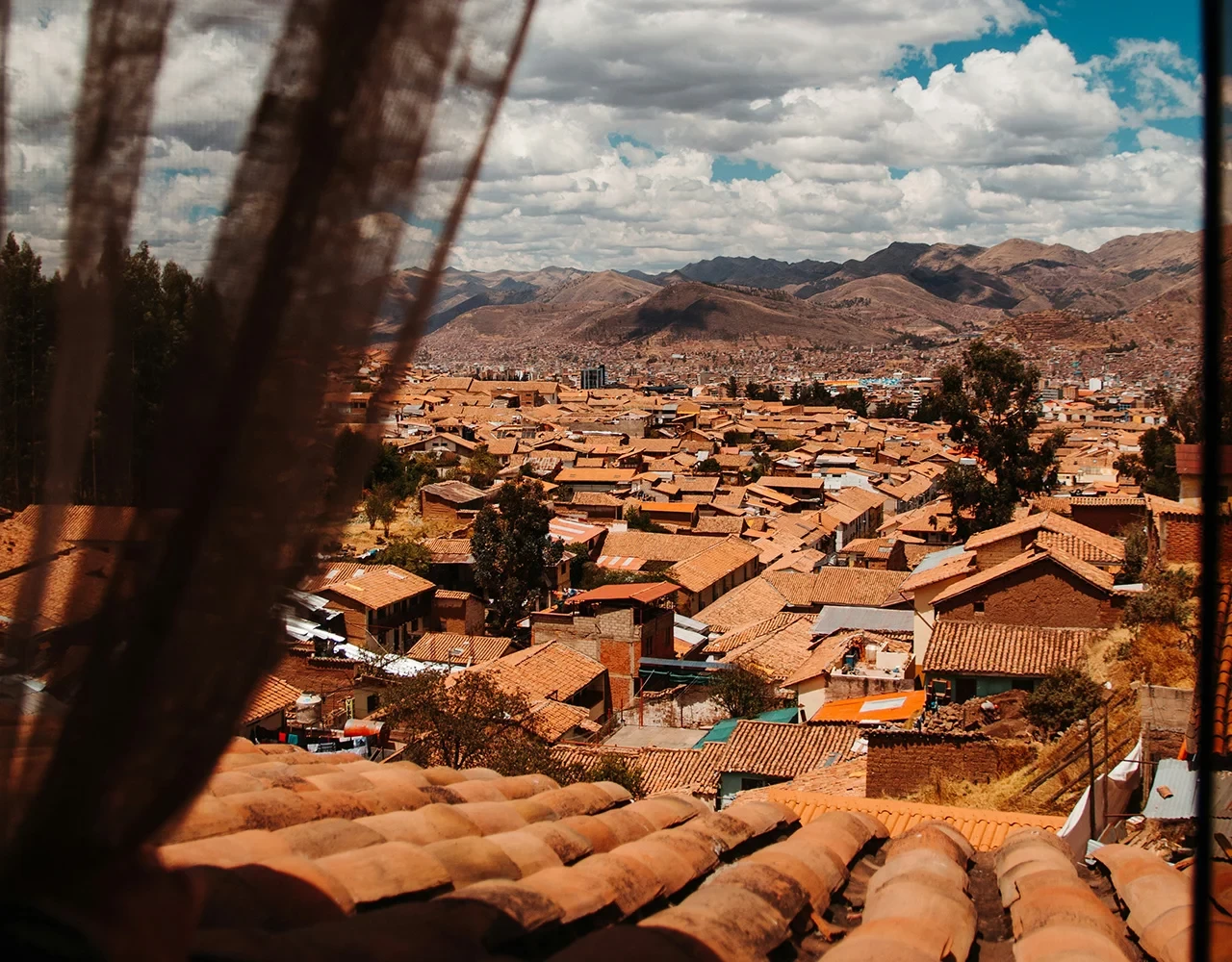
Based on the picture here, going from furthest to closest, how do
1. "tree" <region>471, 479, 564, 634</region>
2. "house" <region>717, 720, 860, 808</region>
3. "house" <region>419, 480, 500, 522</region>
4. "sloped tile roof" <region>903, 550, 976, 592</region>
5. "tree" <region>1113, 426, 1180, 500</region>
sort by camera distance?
1. "house" <region>419, 480, 500, 522</region>
2. "tree" <region>1113, 426, 1180, 500</region>
3. "tree" <region>471, 479, 564, 634</region>
4. "sloped tile roof" <region>903, 550, 976, 592</region>
5. "house" <region>717, 720, 860, 808</region>

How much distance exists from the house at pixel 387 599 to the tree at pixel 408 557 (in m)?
1.73

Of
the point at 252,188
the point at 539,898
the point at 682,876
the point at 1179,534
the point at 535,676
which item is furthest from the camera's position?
the point at 535,676

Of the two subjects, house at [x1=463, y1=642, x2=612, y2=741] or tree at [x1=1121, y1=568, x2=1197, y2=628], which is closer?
tree at [x1=1121, y1=568, x2=1197, y2=628]

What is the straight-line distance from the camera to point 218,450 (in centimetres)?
122

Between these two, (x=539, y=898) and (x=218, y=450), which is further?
(x=539, y=898)

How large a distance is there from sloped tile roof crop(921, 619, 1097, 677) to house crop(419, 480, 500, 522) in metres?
19.4

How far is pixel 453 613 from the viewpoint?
24.8 metres

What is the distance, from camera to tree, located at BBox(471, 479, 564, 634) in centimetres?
2442

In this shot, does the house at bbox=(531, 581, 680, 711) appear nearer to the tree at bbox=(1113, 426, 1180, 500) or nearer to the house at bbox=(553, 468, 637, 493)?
the tree at bbox=(1113, 426, 1180, 500)

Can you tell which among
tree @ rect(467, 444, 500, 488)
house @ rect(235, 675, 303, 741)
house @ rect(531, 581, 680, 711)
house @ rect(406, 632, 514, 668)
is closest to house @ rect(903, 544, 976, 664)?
house @ rect(531, 581, 680, 711)

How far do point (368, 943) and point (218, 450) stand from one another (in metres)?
1.01

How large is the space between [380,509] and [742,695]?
616 inches

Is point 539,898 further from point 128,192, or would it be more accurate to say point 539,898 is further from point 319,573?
point 128,192

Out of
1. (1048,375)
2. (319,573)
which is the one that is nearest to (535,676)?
(319,573)
